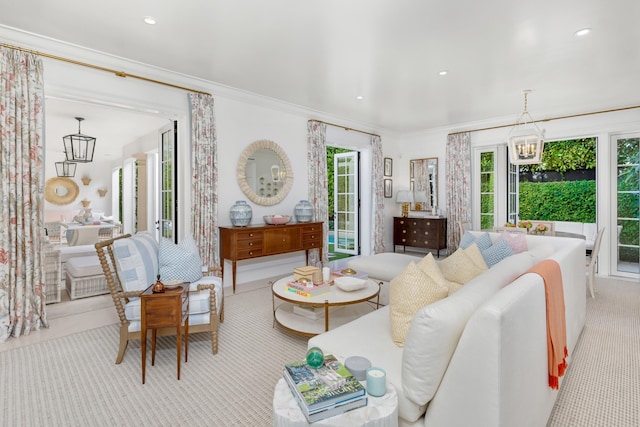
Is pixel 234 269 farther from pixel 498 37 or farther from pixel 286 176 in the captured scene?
pixel 498 37

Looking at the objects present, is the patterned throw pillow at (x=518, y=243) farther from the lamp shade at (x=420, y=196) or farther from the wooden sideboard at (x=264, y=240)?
the lamp shade at (x=420, y=196)

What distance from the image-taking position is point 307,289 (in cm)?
288

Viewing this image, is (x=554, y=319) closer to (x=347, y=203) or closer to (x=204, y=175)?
(x=204, y=175)

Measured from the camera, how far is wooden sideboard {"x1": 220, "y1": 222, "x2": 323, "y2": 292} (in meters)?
4.38

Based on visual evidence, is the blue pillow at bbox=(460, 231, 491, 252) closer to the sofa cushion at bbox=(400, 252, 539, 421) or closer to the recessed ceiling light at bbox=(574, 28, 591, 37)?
the recessed ceiling light at bbox=(574, 28, 591, 37)

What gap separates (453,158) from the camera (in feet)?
22.3

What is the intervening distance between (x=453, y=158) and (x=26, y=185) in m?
6.59

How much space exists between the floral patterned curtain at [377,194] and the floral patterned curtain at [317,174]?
60.7 inches

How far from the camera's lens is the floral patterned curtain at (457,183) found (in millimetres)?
6645

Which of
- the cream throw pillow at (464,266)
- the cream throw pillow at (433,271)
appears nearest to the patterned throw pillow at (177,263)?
the cream throw pillow at (433,271)

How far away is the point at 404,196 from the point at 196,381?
5.93 meters

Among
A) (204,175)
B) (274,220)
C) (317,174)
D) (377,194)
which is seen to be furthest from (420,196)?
(204,175)

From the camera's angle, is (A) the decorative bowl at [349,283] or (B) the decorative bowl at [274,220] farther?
(B) the decorative bowl at [274,220]

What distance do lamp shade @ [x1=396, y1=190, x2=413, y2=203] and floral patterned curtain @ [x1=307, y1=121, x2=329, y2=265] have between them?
2.22m
